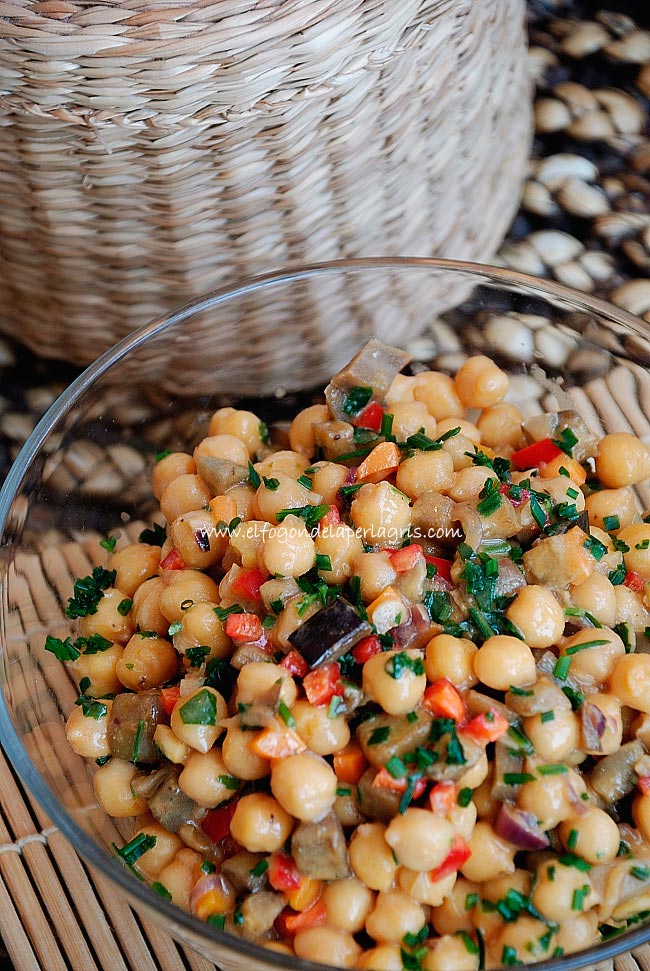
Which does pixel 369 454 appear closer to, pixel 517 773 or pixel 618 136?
pixel 517 773

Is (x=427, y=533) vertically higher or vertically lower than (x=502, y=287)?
lower

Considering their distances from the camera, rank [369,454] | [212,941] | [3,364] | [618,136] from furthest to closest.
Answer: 1. [618,136]
2. [3,364]
3. [369,454]
4. [212,941]

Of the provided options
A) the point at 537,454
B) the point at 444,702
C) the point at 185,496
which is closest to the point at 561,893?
the point at 444,702

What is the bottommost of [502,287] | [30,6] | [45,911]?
[45,911]

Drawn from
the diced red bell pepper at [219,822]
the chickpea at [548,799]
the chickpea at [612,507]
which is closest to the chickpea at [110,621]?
the diced red bell pepper at [219,822]

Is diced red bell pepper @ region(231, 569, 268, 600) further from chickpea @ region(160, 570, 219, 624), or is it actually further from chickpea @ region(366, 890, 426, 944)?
chickpea @ region(366, 890, 426, 944)

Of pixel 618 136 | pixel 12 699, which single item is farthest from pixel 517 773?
pixel 618 136

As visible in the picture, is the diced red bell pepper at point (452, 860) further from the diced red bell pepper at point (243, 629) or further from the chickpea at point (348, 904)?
the diced red bell pepper at point (243, 629)
